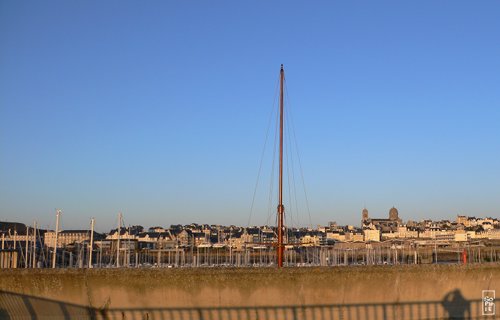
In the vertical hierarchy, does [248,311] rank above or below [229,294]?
below

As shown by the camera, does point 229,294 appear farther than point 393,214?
No

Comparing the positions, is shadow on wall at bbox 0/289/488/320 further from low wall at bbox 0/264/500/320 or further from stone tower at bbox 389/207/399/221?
stone tower at bbox 389/207/399/221

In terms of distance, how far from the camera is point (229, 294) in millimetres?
19188

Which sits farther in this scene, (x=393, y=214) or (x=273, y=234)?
(x=393, y=214)

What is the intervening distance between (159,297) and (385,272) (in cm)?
780

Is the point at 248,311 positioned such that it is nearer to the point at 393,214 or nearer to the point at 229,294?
the point at 229,294

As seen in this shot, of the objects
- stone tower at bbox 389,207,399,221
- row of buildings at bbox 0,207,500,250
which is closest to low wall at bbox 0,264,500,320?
row of buildings at bbox 0,207,500,250

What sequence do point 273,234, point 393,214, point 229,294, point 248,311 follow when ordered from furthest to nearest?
1. point 393,214
2. point 273,234
3. point 229,294
4. point 248,311

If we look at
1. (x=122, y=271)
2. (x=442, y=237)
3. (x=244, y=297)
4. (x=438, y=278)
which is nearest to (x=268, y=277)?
(x=244, y=297)

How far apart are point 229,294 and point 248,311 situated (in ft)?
2.73

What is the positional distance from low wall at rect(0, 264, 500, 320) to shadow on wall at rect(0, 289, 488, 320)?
3 centimetres

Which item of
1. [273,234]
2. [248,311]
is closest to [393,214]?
[273,234]

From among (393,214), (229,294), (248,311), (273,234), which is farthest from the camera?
(393,214)

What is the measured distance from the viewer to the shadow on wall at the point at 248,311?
60.1 ft
